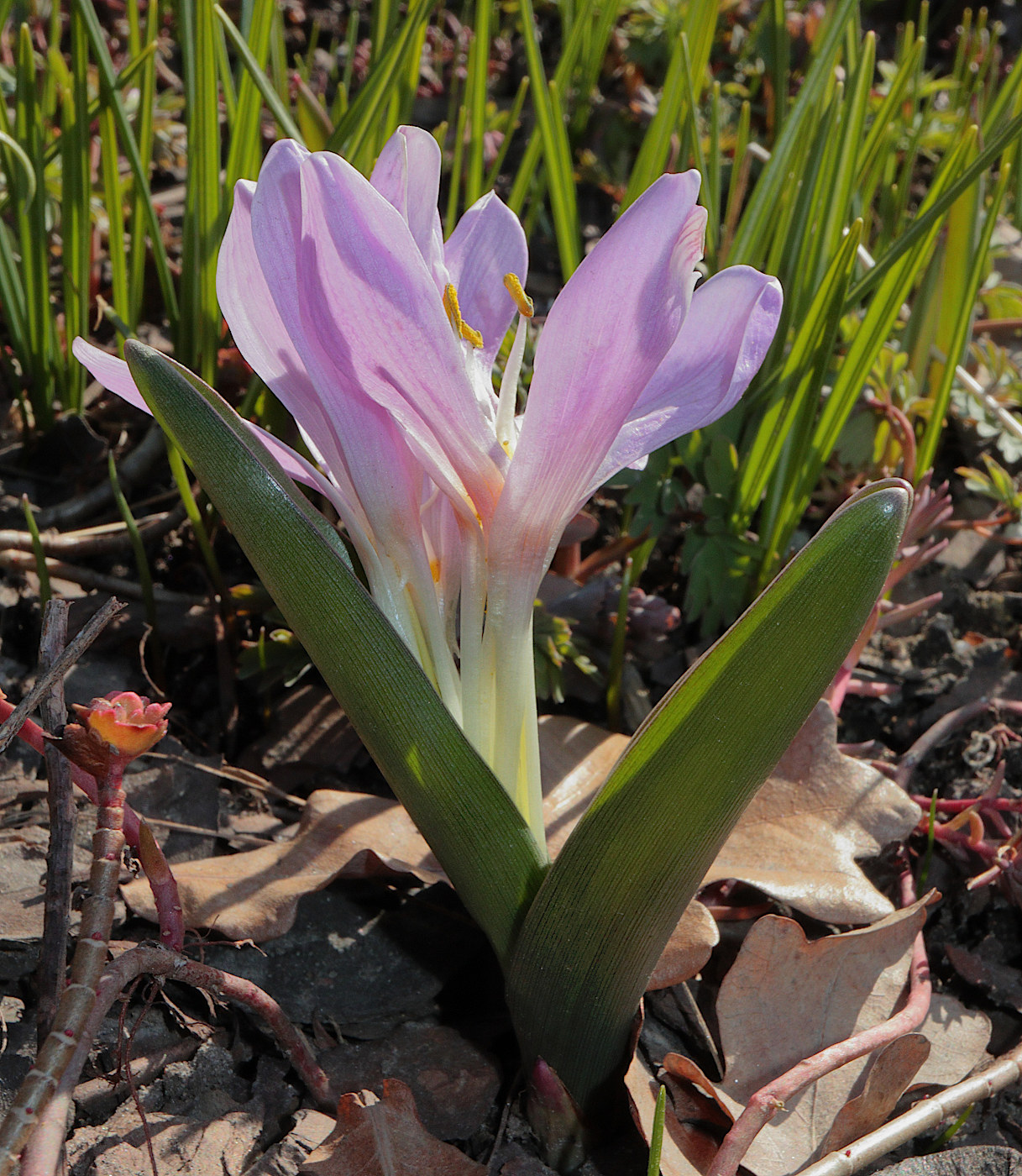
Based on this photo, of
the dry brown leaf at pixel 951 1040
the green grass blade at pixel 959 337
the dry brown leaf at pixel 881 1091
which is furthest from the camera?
the green grass blade at pixel 959 337

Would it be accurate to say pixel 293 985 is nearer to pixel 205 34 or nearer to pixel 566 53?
pixel 205 34

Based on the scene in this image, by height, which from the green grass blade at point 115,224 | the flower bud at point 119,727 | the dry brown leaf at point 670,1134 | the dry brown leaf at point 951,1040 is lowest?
the dry brown leaf at point 951,1040

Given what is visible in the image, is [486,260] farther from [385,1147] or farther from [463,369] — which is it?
[385,1147]

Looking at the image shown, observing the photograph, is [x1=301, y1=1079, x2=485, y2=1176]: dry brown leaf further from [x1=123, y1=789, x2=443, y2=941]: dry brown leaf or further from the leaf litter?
[x1=123, y1=789, x2=443, y2=941]: dry brown leaf

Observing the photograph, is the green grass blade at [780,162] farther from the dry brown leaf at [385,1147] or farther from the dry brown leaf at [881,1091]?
the dry brown leaf at [385,1147]

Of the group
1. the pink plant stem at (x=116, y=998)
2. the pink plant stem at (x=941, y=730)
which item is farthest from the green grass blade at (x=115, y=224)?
the pink plant stem at (x=941, y=730)

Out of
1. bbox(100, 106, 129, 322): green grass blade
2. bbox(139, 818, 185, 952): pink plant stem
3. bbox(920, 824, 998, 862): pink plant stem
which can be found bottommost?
bbox(920, 824, 998, 862): pink plant stem

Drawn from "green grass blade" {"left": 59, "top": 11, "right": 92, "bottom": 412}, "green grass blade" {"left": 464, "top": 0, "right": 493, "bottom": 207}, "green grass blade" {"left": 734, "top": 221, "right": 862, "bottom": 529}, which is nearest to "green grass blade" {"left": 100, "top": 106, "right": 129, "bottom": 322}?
"green grass blade" {"left": 59, "top": 11, "right": 92, "bottom": 412}
